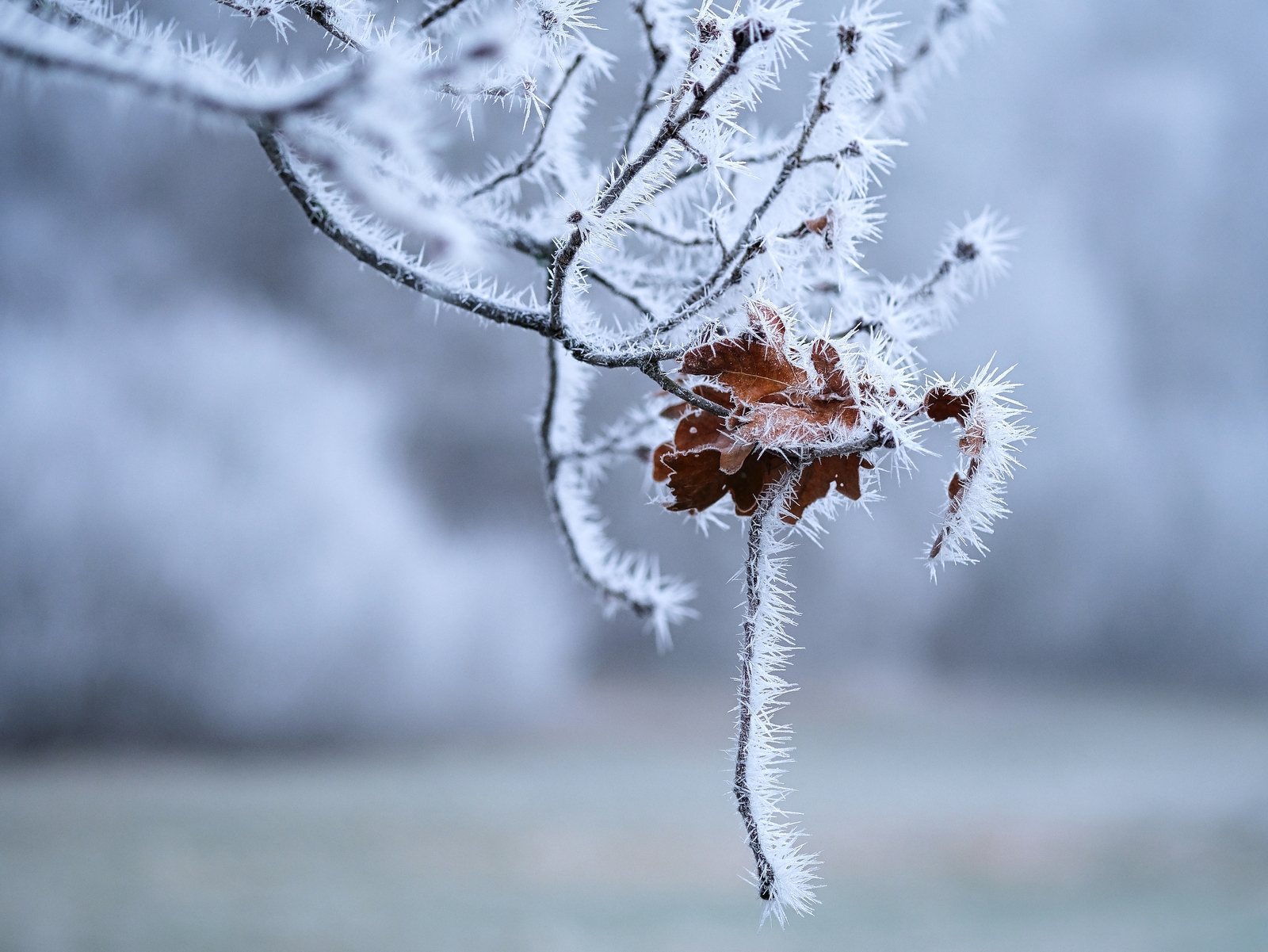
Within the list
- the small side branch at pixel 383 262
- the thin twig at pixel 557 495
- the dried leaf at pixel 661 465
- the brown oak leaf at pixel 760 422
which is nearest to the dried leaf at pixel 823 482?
the brown oak leaf at pixel 760 422

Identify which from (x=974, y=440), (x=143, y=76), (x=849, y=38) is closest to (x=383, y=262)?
(x=143, y=76)

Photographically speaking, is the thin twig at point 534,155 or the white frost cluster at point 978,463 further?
the thin twig at point 534,155

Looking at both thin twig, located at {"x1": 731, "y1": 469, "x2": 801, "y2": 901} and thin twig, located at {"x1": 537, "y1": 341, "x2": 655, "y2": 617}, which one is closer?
thin twig, located at {"x1": 731, "y1": 469, "x2": 801, "y2": 901}

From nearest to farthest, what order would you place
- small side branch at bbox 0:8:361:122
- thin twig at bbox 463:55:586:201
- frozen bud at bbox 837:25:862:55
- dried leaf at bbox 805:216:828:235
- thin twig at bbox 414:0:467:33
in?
small side branch at bbox 0:8:361:122
frozen bud at bbox 837:25:862:55
dried leaf at bbox 805:216:828:235
thin twig at bbox 414:0:467:33
thin twig at bbox 463:55:586:201

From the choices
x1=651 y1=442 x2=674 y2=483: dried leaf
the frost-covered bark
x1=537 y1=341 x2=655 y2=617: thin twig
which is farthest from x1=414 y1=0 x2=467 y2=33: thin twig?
x1=651 y1=442 x2=674 y2=483: dried leaf

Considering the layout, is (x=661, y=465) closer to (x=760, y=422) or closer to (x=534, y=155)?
(x=760, y=422)

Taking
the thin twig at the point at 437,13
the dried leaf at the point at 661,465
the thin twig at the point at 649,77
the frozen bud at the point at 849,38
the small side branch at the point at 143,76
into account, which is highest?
the thin twig at the point at 649,77

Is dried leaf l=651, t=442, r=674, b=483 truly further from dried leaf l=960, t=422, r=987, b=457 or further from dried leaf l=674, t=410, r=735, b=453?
dried leaf l=960, t=422, r=987, b=457

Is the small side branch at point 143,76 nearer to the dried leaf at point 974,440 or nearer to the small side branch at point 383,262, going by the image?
the small side branch at point 383,262

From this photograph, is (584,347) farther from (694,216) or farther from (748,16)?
(694,216)
